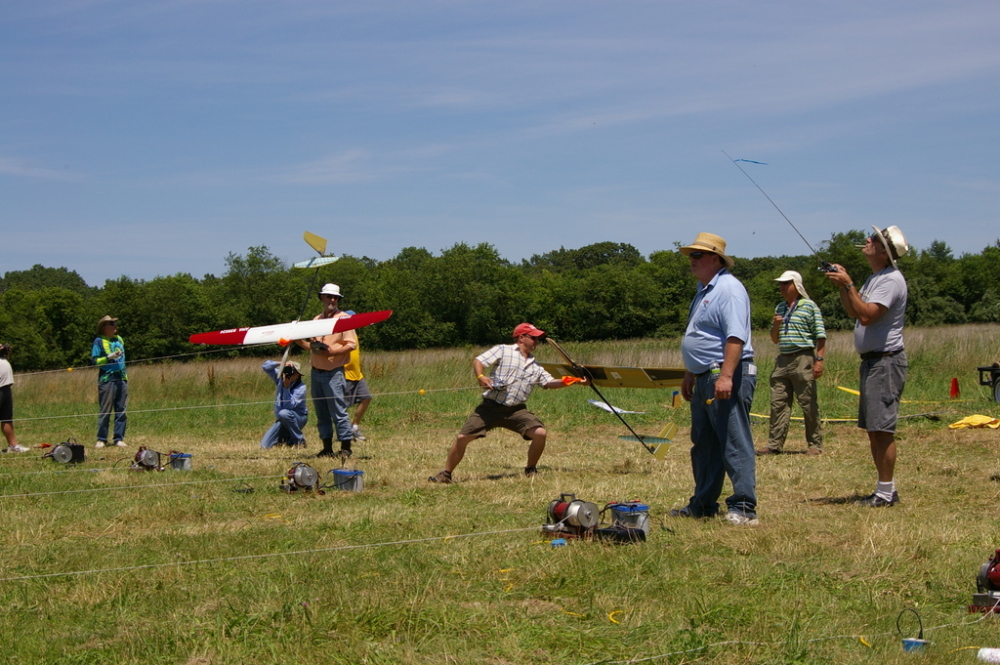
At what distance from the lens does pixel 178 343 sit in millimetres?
45656

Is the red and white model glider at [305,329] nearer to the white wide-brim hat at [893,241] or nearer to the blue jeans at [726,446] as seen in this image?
the blue jeans at [726,446]

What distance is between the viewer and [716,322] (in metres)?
6.04

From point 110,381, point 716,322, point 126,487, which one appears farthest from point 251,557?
point 110,381

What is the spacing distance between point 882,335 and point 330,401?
228 inches

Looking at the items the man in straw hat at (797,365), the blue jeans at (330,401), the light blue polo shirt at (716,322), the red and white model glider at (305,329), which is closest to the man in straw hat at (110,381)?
the red and white model glider at (305,329)

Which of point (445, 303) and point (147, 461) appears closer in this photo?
point (147, 461)

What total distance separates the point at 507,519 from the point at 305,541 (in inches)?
55.3

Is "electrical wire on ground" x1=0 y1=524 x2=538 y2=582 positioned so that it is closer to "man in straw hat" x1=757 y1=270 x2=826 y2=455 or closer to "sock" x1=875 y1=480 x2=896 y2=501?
"sock" x1=875 y1=480 x2=896 y2=501

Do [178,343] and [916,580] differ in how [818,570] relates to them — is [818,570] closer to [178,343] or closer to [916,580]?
[916,580]

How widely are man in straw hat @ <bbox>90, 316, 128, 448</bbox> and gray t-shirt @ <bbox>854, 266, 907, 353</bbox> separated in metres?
9.26

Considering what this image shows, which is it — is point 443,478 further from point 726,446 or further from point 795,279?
point 795,279

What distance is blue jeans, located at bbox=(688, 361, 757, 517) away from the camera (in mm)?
5980

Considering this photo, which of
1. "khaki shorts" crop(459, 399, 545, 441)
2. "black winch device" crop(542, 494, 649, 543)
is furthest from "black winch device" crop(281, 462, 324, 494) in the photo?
"black winch device" crop(542, 494, 649, 543)

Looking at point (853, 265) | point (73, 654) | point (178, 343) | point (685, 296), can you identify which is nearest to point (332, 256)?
point (73, 654)
